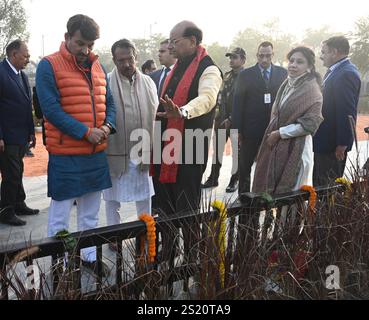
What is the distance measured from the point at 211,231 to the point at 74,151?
1.35 metres

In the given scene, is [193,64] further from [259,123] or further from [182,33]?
[259,123]

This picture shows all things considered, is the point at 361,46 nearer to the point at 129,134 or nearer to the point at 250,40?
the point at 250,40

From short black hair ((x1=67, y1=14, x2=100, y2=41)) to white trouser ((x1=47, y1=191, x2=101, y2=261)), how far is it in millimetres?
1096

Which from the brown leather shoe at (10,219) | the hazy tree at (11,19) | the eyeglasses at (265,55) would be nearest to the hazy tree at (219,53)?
the hazy tree at (11,19)

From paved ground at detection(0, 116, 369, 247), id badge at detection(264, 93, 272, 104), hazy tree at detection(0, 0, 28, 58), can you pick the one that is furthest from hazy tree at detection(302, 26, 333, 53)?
id badge at detection(264, 93, 272, 104)

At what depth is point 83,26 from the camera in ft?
8.61

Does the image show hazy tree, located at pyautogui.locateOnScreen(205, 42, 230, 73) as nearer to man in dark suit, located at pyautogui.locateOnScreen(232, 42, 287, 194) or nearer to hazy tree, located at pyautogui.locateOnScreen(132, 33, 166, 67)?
hazy tree, located at pyautogui.locateOnScreen(132, 33, 166, 67)

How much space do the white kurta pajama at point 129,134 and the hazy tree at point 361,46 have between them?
115 feet

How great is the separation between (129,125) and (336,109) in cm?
185

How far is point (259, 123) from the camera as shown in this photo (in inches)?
184

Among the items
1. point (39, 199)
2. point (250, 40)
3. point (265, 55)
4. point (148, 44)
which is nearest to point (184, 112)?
point (265, 55)

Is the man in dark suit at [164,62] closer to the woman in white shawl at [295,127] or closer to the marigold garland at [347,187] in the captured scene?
the woman in white shawl at [295,127]

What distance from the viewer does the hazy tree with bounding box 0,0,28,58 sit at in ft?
71.4

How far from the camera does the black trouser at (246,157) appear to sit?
478cm
